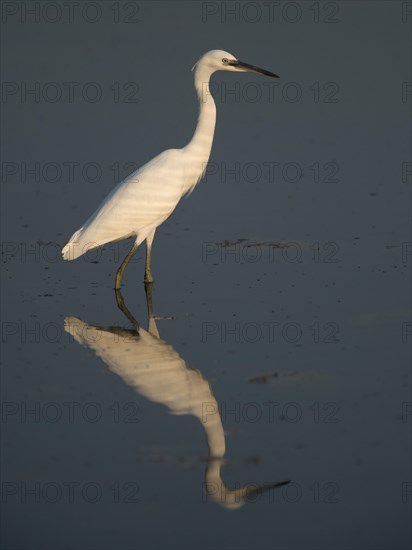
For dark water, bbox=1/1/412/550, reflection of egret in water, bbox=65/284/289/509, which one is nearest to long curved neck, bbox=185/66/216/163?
dark water, bbox=1/1/412/550

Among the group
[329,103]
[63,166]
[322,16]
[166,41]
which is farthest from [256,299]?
[322,16]

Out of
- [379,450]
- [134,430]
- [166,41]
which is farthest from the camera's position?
[166,41]

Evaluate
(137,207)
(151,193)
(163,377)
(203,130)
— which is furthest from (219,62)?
(163,377)

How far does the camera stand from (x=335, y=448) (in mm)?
6293

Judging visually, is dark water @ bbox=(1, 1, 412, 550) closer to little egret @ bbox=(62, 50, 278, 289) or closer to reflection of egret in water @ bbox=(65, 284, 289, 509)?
reflection of egret in water @ bbox=(65, 284, 289, 509)

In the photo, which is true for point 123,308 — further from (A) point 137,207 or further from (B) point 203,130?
(B) point 203,130

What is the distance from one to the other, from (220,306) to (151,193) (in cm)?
155

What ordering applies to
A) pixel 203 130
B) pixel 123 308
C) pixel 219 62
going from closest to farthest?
pixel 123 308, pixel 203 130, pixel 219 62

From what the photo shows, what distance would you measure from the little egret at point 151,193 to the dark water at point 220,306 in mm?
494

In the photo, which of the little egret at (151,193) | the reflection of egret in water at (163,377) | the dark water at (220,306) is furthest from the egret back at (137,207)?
the reflection of egret in water at (163,377)

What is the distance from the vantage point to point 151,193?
10258 mm

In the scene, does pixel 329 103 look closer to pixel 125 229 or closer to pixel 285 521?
pixel 125 229

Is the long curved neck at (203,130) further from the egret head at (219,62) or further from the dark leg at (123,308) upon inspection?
the dark leg at (123,308)

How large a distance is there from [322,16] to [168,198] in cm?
1198
